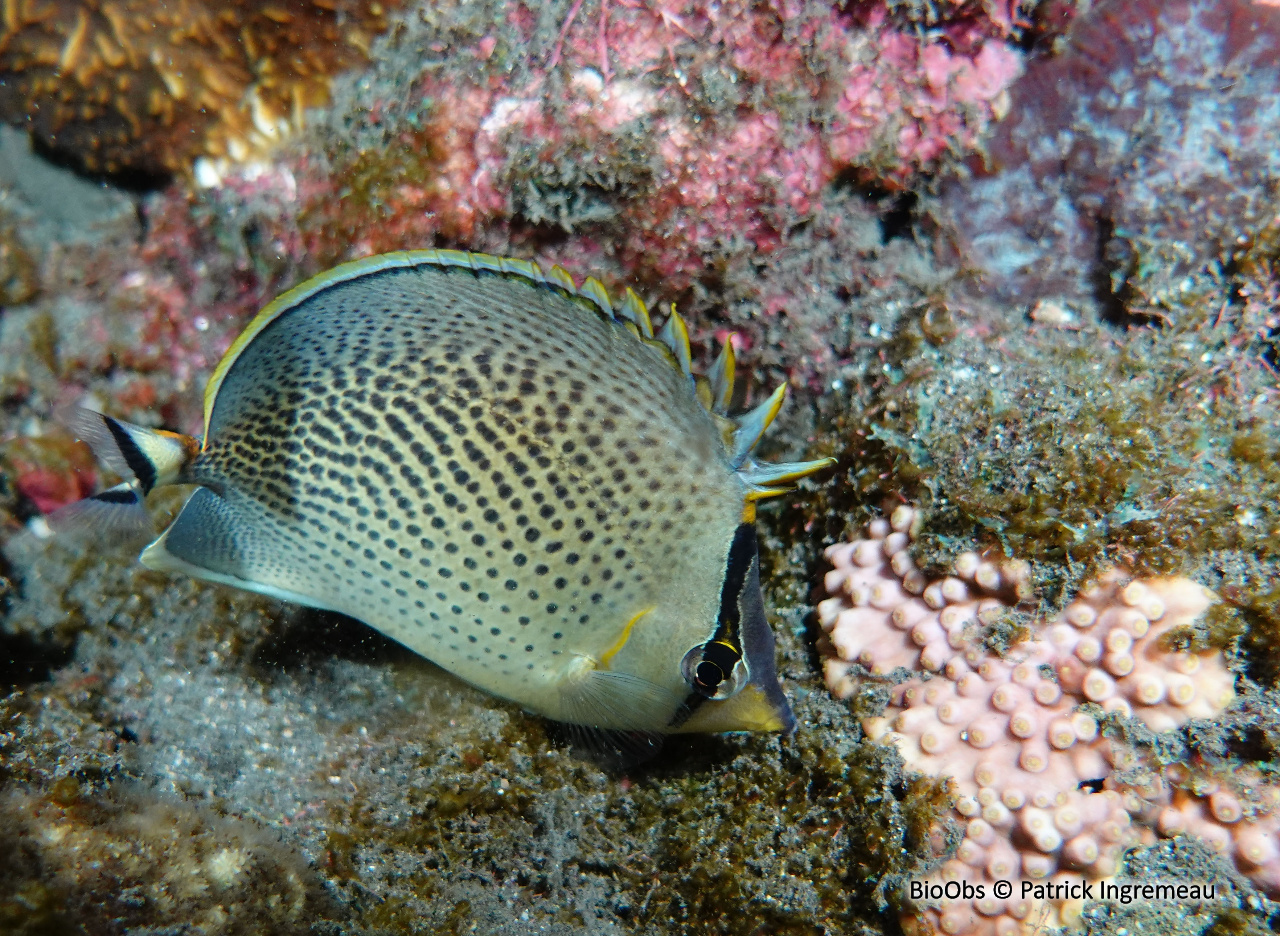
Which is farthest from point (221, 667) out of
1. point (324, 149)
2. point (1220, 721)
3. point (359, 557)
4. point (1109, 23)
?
point (1109, 23)

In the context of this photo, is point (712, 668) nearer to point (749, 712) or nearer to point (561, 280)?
point (749, 712)

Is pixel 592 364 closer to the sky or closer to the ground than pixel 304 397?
closer to the sky

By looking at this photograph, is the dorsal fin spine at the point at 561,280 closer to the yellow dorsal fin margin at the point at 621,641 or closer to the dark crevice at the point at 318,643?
the yellow dorsal fin margin at the point at 621,641

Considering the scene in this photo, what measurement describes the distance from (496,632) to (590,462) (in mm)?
582

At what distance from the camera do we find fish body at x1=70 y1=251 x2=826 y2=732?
6.44ft

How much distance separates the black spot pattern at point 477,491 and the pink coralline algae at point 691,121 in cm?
86

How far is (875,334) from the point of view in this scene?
2877mm

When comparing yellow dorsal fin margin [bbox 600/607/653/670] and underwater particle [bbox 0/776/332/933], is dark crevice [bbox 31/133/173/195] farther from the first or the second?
yellow dorsal fin margin [bbox 600/607/653/670]

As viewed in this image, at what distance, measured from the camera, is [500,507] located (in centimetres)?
195

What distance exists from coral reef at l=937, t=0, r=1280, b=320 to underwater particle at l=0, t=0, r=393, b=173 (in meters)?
2.84

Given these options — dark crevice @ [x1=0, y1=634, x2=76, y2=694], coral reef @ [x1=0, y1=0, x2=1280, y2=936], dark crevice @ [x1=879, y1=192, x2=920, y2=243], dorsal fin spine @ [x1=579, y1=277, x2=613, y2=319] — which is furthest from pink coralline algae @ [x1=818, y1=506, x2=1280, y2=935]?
dark crevice @ [x1=0, y1=634, x2=76, y2=694]

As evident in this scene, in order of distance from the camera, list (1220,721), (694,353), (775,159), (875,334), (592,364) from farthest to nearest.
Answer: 1. (694,353)
2. (875,334)
3. (775,159)
4. (592,364)
5. (1220,721)

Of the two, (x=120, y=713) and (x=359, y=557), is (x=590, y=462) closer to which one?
(x=359, y=557)

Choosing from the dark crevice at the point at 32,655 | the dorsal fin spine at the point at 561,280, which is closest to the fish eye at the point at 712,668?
the dorsal fin spine at the point at 561,280
